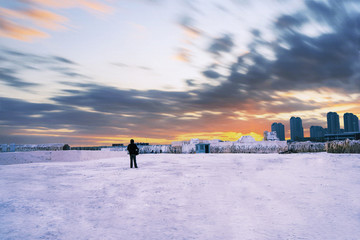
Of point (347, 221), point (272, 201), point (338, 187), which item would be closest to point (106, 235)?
point (272, 201)

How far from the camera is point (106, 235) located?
6.30m

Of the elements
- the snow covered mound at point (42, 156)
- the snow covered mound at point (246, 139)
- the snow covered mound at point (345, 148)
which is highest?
the snow covered mound at point (246, 139)

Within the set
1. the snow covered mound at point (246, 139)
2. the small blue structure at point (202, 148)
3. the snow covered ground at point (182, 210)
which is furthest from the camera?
the snow covered mound at point (246, 139)

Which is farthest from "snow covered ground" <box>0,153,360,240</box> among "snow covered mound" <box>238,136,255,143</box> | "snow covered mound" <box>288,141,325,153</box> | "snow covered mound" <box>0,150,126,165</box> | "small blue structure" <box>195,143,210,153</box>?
"snow covered mound" <box>238,136,255,143</box>

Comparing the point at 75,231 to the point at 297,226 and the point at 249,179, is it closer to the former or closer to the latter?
the point at 297,226

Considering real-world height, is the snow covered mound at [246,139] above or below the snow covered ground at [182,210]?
above

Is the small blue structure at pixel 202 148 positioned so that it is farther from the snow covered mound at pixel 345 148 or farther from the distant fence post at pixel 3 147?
the distant fence post at pixel 3 147

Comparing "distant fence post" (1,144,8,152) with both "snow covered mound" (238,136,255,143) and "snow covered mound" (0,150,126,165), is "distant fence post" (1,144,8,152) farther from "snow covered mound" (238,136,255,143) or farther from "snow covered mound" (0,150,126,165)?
"snow covered mound" (238,136,255,143)

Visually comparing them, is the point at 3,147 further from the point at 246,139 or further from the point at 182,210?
the point at 182,210

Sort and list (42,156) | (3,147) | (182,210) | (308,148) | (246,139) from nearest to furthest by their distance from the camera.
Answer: (182,210), (308,148), (42,156), (246,139), (3,147)

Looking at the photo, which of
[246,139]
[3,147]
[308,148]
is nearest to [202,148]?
[246,139]

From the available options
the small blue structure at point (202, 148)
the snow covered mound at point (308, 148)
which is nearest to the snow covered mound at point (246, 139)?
the small blue structure at point (202, 148)

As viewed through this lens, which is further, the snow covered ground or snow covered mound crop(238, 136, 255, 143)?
snow covered mound crop(238, 136, 255, 143)

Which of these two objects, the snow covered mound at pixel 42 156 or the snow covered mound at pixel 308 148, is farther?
the snow covered mound at pixel 308 148
